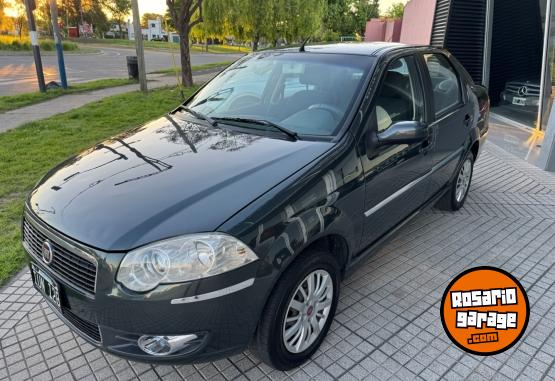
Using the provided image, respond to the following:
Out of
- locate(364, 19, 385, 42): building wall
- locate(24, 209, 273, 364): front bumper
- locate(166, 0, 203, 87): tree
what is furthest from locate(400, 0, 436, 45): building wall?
locate(364, 19, 385, 42): building wall

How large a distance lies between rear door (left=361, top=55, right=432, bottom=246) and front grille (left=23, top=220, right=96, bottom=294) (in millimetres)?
1620

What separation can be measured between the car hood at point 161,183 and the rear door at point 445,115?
148 cm

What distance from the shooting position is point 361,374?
250 cm

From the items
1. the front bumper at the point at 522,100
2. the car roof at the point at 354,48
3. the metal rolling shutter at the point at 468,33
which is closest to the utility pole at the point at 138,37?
the metal rolling shutter at the point at 468,33

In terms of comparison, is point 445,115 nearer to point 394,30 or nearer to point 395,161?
point 395,161

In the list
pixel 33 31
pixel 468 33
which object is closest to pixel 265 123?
pixel 468 33

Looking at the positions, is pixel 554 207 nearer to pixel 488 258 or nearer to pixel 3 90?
pixel 488 258

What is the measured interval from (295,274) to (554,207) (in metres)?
4.03

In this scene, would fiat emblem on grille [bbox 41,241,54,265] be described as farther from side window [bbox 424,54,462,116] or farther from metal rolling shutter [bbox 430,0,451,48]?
metal rolling shutter [bbox 430,0,451,48]

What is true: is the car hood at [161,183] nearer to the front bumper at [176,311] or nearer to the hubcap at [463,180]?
the front bumper at [176,311]

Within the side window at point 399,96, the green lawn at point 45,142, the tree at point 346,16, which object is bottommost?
the green lawn at point 45,142

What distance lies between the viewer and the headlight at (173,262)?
1941 mm

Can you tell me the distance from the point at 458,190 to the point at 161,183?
3.41 metres

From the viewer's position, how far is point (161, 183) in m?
2.32
